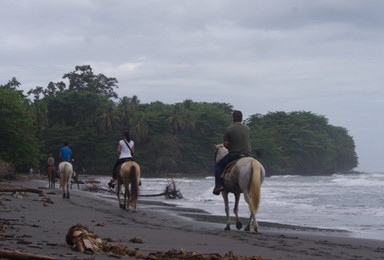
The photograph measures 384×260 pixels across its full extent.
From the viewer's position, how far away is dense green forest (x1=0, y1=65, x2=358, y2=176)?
3295 inches

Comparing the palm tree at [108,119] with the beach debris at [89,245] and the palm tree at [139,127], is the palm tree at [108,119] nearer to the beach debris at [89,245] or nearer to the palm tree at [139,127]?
the palm tree at [139,127]

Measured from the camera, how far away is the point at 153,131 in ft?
A: 294

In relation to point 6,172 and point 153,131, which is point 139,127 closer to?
point 153,131

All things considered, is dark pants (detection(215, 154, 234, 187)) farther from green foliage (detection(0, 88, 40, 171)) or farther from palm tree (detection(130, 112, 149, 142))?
palm tree (detection(130, 112, 149, 142))

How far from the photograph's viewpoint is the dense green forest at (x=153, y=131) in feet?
275

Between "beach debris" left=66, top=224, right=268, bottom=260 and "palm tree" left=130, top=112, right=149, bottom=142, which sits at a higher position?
"palm tree" left=130, top=112, right=149, bottom=142

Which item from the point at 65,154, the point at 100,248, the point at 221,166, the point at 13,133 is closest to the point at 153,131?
the point at 13,133

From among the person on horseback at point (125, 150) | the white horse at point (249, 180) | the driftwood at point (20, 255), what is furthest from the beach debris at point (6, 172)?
the driftwood at point (20, 255)

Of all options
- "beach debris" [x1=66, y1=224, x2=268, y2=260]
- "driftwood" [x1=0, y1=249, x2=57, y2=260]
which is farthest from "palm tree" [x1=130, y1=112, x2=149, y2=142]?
"driftwood" [x1=0, y1=249, x2=57, y2=260]

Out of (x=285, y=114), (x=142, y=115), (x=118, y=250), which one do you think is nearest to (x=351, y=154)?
(x=285, y=114)

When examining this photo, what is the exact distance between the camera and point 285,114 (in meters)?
114

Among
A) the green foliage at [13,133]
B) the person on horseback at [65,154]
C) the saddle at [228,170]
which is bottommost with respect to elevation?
the saddle at [228,170]

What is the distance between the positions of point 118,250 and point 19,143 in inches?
1440

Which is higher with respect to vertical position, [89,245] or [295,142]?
[295,142]
